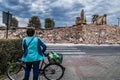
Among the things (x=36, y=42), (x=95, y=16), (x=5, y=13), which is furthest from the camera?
(x=95, y=16)

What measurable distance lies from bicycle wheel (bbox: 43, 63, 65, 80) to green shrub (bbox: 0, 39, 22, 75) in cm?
182

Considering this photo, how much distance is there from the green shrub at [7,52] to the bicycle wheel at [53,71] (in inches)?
71.6

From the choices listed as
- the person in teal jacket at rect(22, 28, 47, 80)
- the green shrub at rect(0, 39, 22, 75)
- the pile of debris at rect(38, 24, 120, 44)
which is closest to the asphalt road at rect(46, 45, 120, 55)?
the green shrub at rect(0, 39, 22, 75)

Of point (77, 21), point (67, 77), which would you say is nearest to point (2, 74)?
point (67, 77)

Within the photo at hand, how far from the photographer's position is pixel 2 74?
9.95 m

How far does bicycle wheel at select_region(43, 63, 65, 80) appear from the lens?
891 cm

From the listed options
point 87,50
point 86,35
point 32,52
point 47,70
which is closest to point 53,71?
point 47,70

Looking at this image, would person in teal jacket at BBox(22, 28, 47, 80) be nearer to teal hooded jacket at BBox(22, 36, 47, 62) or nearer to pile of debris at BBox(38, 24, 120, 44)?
teal hooded jacket at BBox(22, 36, 47, 62)

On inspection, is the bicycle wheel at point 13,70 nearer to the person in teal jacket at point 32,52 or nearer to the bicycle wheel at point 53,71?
the bicycle wheel at point 53,71

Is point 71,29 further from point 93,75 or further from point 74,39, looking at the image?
point 93,75

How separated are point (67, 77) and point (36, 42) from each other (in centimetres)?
286

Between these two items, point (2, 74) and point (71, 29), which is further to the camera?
point (71, 29)

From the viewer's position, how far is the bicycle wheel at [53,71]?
8906mm

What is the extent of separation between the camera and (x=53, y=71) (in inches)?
352
